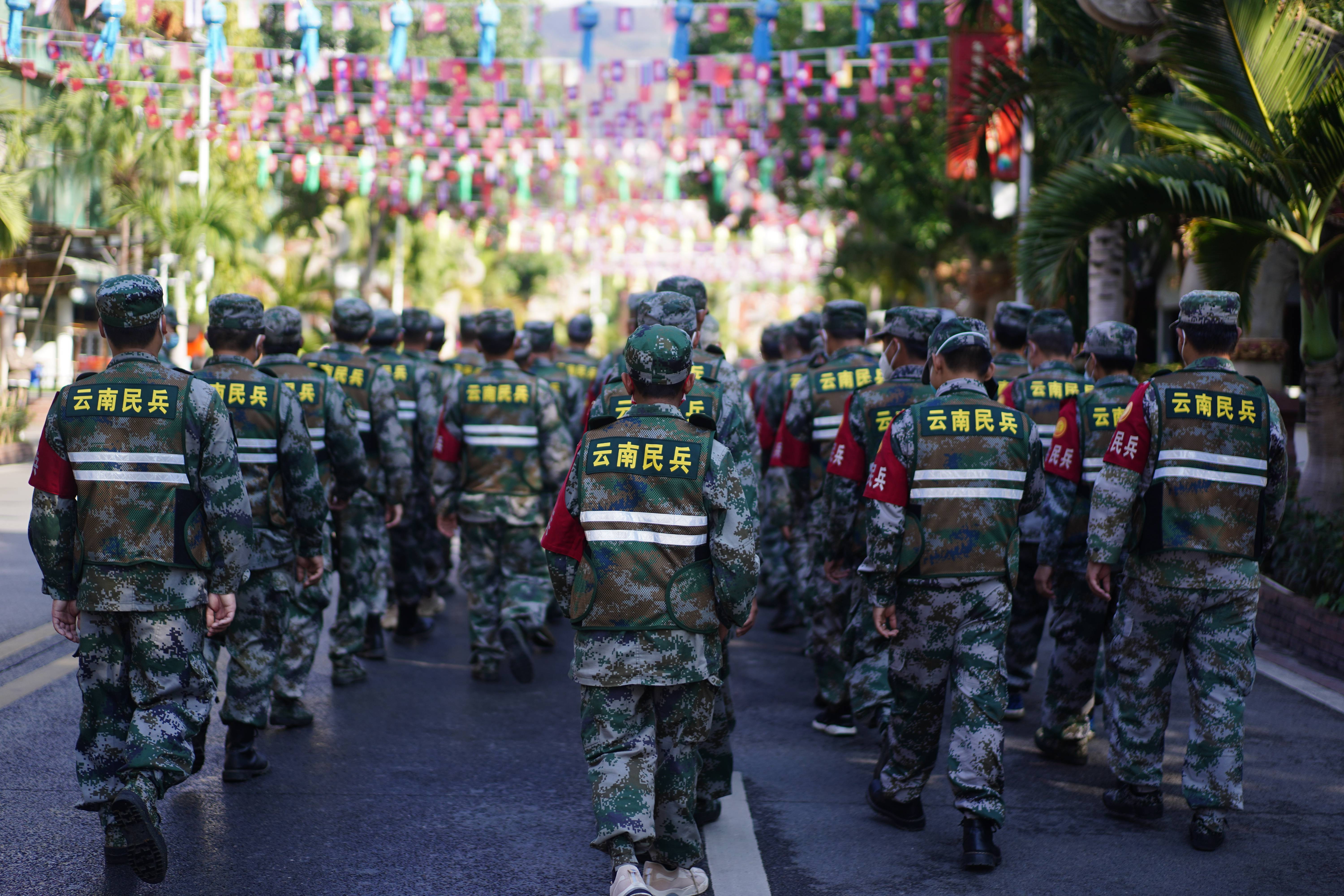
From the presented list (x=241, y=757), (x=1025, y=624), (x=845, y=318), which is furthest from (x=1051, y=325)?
(x=241, y=757)

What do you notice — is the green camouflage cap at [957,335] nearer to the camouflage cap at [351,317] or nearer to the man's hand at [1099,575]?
the man's hand at [1099,575]

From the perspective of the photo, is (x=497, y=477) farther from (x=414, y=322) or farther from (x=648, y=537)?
(x=648, y=537)

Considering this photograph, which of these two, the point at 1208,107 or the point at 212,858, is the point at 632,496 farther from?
the point at 1208,107

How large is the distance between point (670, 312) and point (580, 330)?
7.26 metres

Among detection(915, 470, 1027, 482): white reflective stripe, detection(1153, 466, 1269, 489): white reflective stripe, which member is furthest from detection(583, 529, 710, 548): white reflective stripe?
detection(1153, 466, 1269, 489): white reflective stripe

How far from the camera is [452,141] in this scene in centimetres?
2805

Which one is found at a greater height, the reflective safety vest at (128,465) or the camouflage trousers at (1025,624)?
the reflective safety vest at (128,465)

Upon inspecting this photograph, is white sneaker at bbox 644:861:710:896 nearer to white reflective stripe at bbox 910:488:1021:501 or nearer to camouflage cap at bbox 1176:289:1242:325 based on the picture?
white reflective stripe at bbox 910:488:1021:501

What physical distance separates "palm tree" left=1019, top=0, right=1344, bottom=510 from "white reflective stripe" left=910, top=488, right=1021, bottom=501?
512 cm

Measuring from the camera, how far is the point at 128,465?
15.0 ft

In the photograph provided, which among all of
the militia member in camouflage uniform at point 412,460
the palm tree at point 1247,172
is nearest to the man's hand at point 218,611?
the militia member in camouflage uniform at point 412,460

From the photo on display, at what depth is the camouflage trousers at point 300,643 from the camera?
21.7 ft

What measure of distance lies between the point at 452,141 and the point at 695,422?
2503cm

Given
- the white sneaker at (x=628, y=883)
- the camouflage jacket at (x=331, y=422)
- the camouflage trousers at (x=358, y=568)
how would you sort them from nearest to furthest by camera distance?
1. the white sneaker at (x=628, y=883)
2. the camouflage jacket at (x=331, y=422)
3. the camouflage trousers at (x=358, y=568)
